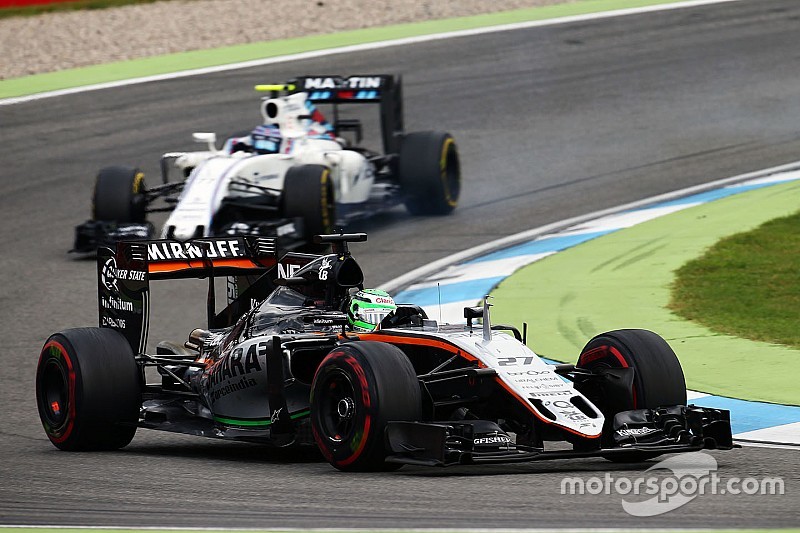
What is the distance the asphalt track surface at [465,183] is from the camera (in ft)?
25.3

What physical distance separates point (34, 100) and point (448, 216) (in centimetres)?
825

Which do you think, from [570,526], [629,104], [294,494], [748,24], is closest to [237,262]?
[294,494]

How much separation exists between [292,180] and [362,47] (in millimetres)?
9792

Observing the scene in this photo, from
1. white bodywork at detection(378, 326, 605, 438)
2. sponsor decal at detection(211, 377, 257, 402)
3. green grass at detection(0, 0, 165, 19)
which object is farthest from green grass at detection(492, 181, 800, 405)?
green grass at detection(0, 0, 165, 19)

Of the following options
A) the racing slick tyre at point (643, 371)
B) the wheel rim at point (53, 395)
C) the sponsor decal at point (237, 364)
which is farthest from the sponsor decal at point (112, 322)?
the racing slick tyre at point (643, 371)

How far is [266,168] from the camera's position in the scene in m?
17.2

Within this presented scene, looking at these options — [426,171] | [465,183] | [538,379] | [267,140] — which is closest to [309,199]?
[267,140]

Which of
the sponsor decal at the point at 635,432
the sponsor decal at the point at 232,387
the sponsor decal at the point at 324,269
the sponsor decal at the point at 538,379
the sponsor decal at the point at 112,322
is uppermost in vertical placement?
the sponsor decal at the point at 324,269

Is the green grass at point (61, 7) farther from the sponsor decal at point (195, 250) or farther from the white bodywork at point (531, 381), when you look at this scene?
the white bodywork at point (531, 381)

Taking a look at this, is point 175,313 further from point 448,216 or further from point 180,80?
point 180,80

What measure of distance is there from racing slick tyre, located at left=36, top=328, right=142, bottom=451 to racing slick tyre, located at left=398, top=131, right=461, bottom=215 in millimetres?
8718

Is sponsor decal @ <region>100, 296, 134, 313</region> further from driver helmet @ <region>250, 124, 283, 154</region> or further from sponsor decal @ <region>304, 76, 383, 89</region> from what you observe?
sponsor decal @ <region>304, 76, 383, 89</region>

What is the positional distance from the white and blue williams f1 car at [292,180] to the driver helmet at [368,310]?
647 cm

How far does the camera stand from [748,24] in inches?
1051
